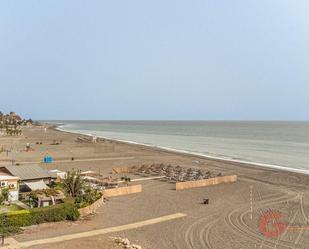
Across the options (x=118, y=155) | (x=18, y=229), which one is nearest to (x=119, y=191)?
(x=18, y=229)

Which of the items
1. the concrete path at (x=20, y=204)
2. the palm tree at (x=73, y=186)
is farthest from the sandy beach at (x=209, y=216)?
the concrete path at (x=20, y=204)

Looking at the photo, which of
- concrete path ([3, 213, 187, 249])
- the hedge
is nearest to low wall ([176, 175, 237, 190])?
concrete path ([3, 213, 187, 249])

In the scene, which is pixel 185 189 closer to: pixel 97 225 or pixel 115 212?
A: pixel 115 212

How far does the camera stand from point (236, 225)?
21203 millimetres

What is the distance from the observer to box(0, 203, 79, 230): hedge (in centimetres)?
1950

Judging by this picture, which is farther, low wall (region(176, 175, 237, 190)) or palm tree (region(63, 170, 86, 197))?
low wall (region(176, 175, 237, 190))

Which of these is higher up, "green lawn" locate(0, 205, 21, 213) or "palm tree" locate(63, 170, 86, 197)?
"palm tree" locate(63, 170, 86, 197)

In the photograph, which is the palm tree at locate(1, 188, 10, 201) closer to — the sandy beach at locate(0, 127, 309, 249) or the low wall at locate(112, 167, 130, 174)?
the sandy beach at locate(0, 127, 309, 249)

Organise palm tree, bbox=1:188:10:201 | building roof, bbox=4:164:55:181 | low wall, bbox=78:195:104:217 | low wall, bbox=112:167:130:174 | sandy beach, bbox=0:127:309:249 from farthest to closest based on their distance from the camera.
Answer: low wall, bbox=112:167:130:174 < building roof, bbox=4:164:55:181 < palm tree, bbox=1:188:10:201 < low wall, bbox=78:195:104:217 < sandy beach, bbox=0:127:309:249

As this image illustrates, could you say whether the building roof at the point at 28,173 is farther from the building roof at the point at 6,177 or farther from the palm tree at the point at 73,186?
the palm tree at the point at 73,186

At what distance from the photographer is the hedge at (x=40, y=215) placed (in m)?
19.5

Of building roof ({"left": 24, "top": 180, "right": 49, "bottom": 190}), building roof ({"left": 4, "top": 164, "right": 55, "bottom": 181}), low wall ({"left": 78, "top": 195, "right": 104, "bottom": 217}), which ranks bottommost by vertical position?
low wall ({"left": 78, "top": 195, "right": 104, "bottom": 217})

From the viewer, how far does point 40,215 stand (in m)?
20.8

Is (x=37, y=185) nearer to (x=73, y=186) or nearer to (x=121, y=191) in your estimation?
(x=73, y=186)
